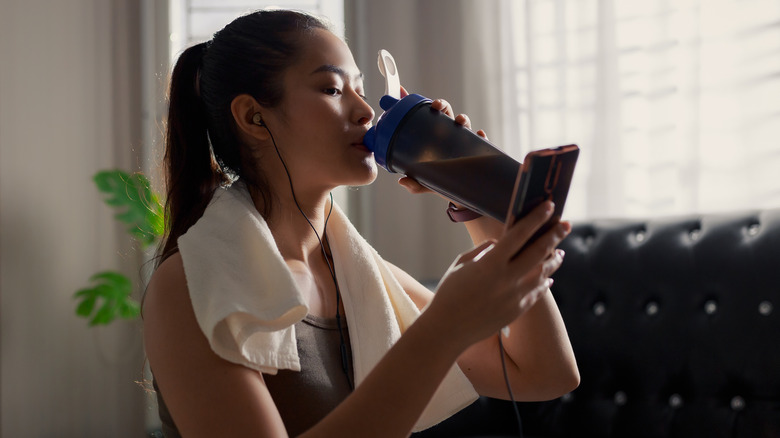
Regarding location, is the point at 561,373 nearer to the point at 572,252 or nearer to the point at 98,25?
the point at 572,252

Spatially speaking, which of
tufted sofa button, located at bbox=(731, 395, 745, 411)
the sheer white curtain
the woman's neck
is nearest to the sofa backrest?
tufted sofa button, located at bbox=(731, 395, 745, 411)

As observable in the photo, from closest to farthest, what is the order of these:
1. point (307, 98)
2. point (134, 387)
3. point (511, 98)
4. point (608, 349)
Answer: point (307, 98), point (608, 349), point (511, 98), point (134, 387)

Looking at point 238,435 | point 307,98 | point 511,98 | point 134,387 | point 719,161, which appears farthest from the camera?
point 134,387

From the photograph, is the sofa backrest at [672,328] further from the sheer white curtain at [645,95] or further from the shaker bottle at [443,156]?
the shaker bottle at [443,156]

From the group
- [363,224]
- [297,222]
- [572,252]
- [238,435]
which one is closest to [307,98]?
[297,222]

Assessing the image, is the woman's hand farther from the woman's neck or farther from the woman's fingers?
the woman's neck

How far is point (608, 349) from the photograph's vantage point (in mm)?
1924

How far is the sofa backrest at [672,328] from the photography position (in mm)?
1707

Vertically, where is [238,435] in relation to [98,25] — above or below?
below

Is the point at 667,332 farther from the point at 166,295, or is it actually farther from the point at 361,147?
the point at 166,295

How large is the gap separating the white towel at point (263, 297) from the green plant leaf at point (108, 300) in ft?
5.37

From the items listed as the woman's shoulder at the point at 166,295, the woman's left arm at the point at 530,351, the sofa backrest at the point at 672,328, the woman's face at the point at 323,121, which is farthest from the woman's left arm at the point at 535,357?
the sofa backrest at the point at 672,328

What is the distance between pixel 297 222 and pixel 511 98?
5.12 feet

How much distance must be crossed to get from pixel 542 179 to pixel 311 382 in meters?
0.48
